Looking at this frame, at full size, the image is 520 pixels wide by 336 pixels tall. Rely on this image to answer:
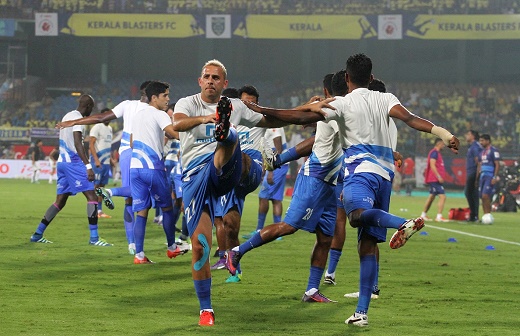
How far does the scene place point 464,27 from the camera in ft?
172

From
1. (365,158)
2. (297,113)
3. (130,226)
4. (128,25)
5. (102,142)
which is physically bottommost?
(130,226)

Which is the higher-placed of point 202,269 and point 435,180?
point 202,269

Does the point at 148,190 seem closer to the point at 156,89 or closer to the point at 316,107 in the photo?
the point at 156,89

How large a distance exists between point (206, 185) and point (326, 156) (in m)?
1.87

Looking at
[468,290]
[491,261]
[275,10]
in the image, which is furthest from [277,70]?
[468,290]

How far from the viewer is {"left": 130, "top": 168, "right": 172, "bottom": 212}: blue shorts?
41.4 ft

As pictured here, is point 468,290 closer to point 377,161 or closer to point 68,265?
point 377,161

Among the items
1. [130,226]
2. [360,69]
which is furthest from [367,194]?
[130,226]

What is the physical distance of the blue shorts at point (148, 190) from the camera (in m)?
12.6

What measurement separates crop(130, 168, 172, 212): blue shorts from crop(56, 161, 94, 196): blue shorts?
8.42 feet

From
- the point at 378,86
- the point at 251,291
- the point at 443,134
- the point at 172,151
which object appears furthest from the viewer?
the point at 172,151

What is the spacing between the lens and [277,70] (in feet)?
187

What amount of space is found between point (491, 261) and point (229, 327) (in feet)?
25.5

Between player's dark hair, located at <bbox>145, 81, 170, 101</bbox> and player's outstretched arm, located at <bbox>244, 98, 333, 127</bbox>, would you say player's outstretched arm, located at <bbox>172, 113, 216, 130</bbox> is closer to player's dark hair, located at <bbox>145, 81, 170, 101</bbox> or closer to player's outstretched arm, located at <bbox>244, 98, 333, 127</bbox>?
player's outstretched arm, located at <bbox>244, 98, 333, 127</bbox>
